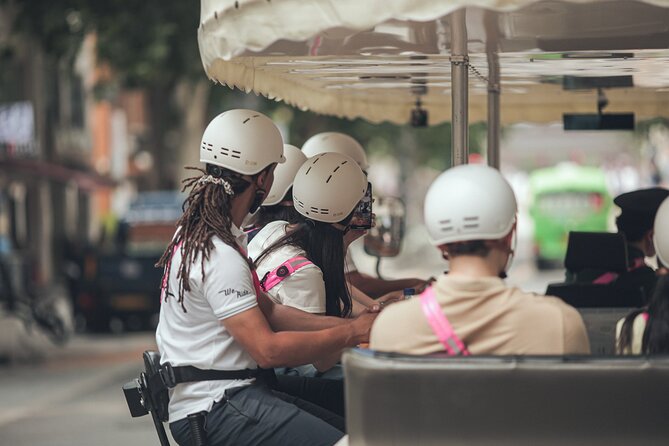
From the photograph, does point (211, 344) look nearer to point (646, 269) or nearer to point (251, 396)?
point (251, 396)

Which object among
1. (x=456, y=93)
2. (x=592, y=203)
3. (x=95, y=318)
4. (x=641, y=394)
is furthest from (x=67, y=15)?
(x=592, y=203)

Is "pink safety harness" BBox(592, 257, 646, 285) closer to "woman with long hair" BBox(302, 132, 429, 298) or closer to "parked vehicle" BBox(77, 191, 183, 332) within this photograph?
"woman with long hair" BBox(302, 132, 429, 298)

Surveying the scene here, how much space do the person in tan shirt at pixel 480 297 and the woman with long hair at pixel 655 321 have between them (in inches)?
6.7

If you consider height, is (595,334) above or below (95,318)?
above

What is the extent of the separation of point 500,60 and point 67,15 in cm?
1088

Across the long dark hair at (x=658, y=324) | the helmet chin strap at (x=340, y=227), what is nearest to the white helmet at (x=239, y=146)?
the helmet chin strap at (x=340, y=227)

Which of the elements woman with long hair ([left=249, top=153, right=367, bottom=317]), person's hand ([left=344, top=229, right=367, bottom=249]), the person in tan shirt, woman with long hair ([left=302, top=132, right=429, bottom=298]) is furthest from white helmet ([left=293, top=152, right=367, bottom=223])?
the person in tan shirt

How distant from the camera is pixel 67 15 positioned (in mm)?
16859

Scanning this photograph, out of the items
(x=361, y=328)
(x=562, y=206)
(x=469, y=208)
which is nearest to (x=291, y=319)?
(x=361, y=328)

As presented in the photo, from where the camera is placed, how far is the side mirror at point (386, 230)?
8.39m

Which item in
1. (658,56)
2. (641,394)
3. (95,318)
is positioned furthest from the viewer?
(95,318)

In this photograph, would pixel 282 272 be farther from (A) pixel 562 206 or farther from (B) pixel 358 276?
(A) pixel 562 206

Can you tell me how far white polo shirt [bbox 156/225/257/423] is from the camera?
4820mm

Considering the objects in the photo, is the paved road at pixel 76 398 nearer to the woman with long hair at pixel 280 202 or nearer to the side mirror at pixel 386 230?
the side mirror at pixel 386 230
